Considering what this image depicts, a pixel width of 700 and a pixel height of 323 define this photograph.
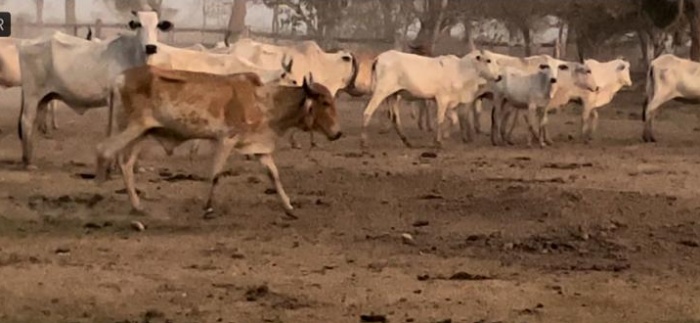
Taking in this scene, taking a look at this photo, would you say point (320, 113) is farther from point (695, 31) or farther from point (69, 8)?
point (69, 8)

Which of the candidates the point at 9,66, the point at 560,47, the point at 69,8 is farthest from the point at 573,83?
the point at 69,8

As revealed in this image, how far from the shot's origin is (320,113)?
47.1 feet

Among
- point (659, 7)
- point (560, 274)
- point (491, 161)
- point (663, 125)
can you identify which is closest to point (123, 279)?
point (560, 274)

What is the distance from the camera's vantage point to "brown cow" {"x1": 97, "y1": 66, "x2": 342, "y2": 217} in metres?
13.5

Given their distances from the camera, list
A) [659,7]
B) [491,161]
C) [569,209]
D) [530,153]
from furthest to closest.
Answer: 1. [659,7]
2. [530,153]
3. [491,161]
4. [569,209]

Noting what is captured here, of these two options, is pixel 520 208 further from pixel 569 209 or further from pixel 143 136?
pixel 143 136

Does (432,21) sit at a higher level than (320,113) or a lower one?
lower

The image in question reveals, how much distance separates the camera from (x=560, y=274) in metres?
10.5

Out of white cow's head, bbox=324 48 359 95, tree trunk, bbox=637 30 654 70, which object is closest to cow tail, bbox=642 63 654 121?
white cow's head, bbox=324 48 359 95

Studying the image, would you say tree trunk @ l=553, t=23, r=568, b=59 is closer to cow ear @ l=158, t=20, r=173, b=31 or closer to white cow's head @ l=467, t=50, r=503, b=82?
white cow's head @ l=467, t=50, r=503, b=82

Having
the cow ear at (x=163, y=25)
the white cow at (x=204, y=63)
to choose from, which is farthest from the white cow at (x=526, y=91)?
the cow ear at (x=163, y=25)

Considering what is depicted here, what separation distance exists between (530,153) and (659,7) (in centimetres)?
1739

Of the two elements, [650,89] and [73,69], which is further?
[650,89]

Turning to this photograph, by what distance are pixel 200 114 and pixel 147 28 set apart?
3.76 meters
